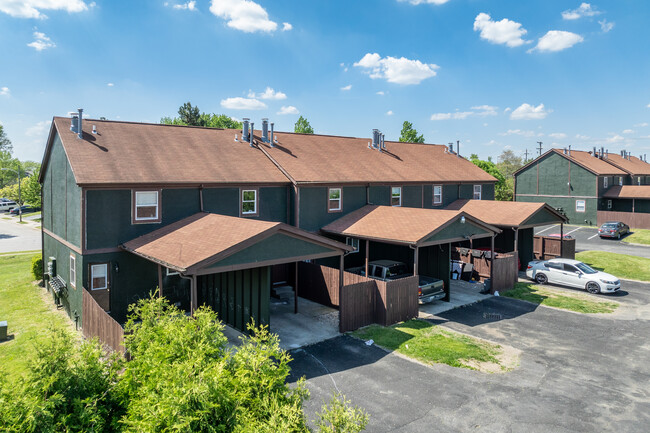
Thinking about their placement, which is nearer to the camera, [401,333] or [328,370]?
[328,370]

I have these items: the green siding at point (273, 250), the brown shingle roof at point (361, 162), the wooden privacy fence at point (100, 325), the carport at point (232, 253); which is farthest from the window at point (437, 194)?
the wooden privacy fence at point (100, 325)

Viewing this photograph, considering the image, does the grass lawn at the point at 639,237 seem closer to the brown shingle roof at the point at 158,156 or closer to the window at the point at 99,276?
the brown shingle roof at the point at 158,156

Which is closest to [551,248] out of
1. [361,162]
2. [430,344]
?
[361,162]

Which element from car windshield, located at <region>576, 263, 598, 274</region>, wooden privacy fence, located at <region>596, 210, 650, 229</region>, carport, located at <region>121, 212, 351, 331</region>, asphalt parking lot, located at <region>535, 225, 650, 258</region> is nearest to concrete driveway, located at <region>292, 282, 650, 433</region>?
carport, located at <region>121, 212, 351, 331</region>

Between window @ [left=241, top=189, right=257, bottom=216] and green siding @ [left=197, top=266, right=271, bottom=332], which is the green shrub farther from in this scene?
window @ [left=241, top=189, right=257, bottom=216]

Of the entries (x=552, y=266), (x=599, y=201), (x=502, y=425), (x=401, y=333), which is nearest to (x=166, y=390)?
(x=502, y=425)

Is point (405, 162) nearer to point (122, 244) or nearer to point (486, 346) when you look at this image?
point (486, 346)
